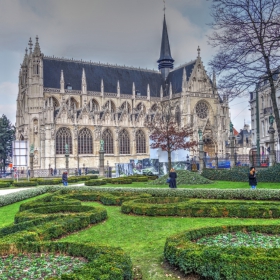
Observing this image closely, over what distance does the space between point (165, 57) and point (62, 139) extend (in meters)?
33.9

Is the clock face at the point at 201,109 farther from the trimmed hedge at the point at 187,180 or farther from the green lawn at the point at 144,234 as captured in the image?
the green lawn at the point at 144,234

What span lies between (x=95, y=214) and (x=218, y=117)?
6147 centimetres

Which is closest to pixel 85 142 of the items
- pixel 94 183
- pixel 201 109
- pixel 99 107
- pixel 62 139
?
pixel 62 139

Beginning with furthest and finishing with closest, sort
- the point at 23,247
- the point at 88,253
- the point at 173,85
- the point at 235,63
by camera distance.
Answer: the point at 173,85
the point at 235,63
the point at 23,247
the point at 88,253

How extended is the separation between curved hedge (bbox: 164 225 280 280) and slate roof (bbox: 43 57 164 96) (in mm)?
57946

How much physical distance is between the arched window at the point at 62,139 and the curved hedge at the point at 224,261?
163ft

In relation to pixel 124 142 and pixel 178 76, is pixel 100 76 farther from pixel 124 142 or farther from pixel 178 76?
pixel 178 76

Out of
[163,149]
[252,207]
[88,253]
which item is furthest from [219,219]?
[163,149]

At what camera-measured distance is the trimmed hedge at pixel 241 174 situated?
82.2 ft

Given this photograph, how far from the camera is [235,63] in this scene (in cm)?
2269

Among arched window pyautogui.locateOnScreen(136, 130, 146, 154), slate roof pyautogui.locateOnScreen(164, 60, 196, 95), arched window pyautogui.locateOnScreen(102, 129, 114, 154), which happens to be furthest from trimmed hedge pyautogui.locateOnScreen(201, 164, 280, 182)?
slate roof pyautogui.locateOnScreen(164, 60, 196, 95)

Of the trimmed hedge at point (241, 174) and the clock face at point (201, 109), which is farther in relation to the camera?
the clock face at point (201, 109)

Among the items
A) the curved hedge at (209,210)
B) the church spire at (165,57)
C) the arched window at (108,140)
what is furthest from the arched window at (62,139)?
the curved hedge at (209,210)

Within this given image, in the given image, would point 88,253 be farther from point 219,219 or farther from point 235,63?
point 235,63
